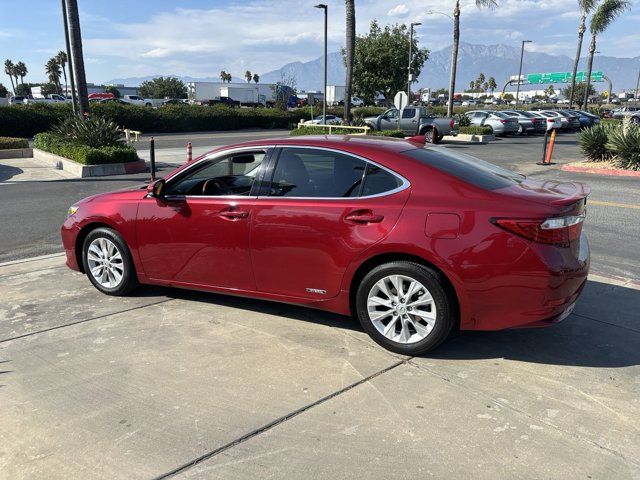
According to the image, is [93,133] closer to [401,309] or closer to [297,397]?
[401,309]

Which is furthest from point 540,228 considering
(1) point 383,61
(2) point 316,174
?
(1) point 383,61

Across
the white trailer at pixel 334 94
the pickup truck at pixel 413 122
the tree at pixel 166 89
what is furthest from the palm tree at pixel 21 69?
the pickup truck at pixel 413 122

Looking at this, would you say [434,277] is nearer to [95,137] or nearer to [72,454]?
[72,454]

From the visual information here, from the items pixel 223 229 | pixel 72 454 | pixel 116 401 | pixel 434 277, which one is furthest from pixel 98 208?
pixel 434 277

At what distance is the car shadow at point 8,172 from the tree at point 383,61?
3396 cm

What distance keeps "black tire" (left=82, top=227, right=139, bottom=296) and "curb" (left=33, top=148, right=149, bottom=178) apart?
1019 cm

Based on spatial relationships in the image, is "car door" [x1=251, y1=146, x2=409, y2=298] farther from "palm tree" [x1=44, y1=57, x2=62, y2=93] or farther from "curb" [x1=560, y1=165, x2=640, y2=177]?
"palm tree" [x1=44, y1=57, x2=62, y2=93]

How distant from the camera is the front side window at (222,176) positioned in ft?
15.3

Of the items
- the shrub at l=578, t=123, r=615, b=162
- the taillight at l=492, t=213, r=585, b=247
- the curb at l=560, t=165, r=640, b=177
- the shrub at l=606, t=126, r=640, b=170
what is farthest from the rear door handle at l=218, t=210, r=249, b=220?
the shrub at l=578, t=123, r=615, b=162

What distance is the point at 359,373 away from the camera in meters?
3.74

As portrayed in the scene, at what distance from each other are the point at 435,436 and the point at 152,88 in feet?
319

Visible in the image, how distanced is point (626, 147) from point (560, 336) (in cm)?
1308

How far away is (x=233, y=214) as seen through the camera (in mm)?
4453

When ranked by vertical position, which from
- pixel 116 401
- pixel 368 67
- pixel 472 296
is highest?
pixel 368 67
